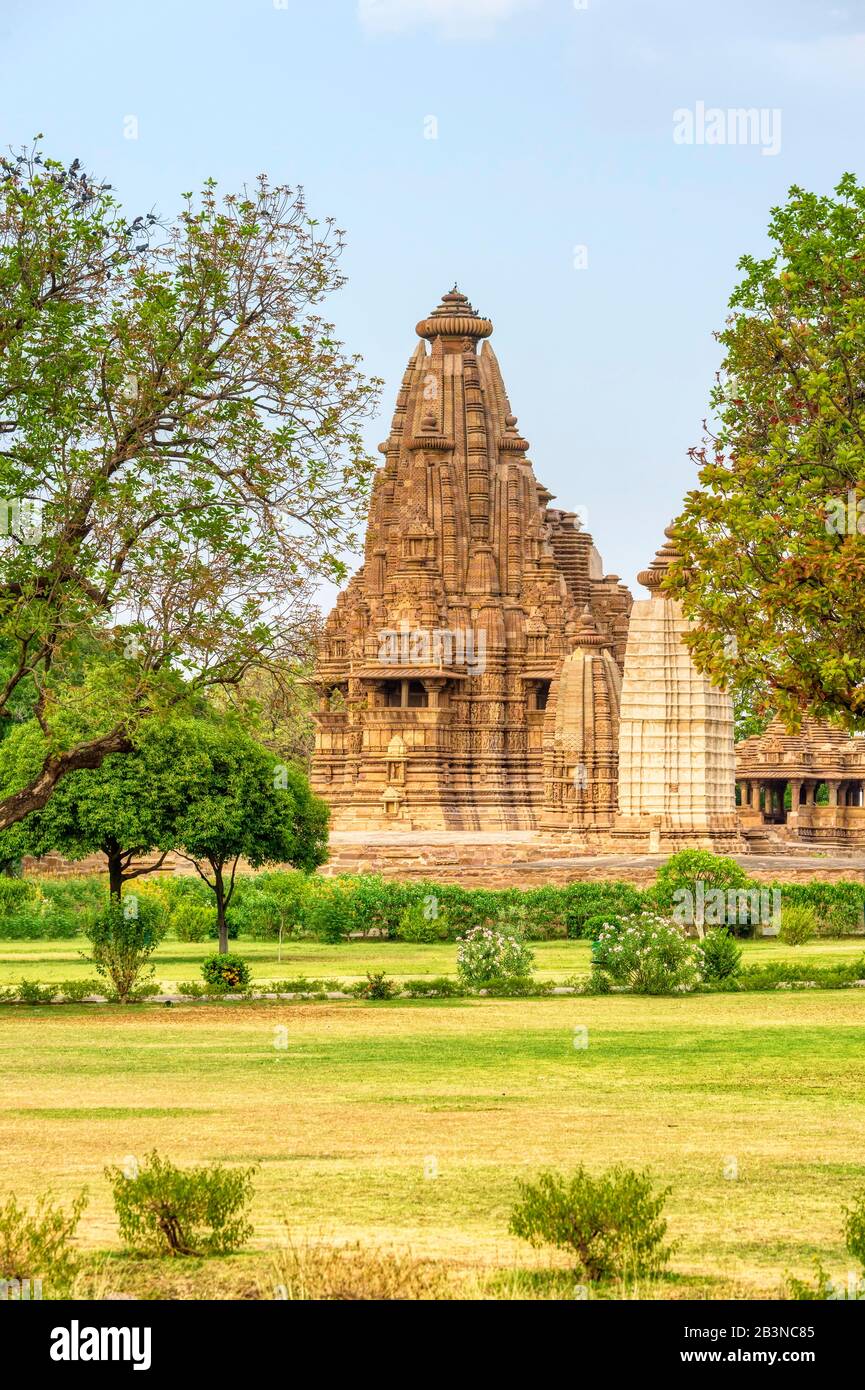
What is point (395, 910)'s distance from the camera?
38438 millimetres

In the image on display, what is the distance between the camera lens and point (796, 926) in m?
34.9

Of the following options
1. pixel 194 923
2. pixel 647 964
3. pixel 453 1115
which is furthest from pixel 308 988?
pixel 194 923

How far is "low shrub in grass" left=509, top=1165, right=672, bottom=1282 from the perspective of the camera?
964 cm

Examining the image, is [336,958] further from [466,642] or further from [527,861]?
[466,642]

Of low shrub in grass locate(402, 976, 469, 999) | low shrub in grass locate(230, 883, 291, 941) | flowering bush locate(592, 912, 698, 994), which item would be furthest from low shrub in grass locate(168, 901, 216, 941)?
flowering bush locate(592, 912, 698, 994)

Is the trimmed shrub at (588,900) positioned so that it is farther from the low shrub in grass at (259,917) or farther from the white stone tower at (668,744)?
the white stone tower at (668,744)

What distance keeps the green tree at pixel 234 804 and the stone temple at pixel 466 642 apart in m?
19.4

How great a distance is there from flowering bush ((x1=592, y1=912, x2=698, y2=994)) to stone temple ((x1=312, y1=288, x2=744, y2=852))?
81.4 ft

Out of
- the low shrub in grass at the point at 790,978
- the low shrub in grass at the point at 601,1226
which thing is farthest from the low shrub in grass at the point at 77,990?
the low shrub in grass at the point at 601,1226

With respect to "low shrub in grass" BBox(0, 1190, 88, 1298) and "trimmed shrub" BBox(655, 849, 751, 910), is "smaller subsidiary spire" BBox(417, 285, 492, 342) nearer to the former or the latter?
"trimmed shrub" BBox(655, 849, 751, 910)

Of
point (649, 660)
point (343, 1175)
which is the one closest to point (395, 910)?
point (649, 660)
